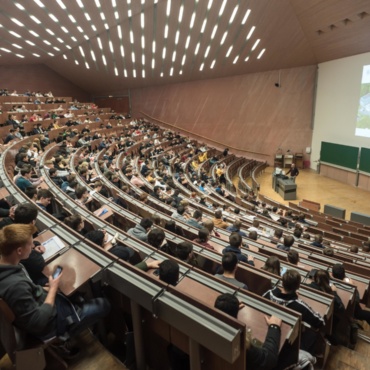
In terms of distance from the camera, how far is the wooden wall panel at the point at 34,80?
15177 mm

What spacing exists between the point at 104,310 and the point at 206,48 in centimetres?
1128

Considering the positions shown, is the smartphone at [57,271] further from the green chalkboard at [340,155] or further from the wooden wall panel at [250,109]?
the wooden wall panel at [250,109]

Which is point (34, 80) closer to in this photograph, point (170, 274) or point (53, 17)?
point (53, 17)


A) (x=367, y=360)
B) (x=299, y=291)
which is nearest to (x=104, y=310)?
(x=299, y=291)

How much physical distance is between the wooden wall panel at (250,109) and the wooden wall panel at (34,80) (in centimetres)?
582

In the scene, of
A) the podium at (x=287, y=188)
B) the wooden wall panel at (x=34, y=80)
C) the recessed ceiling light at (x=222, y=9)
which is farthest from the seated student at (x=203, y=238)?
the wooden wall panel at (x=34, y=80)

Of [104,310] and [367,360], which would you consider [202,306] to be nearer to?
[104,310]

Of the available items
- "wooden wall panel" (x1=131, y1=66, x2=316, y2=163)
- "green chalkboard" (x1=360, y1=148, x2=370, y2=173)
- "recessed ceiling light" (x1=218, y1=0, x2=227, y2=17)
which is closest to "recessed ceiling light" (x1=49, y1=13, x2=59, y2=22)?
"recessed ceiling light" (x1=218, y1=0, x2=227, y2=17)

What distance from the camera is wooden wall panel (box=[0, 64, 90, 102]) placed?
49.8ft

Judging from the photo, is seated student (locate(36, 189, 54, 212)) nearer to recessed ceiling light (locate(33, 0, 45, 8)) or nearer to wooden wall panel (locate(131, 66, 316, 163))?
recessed ceiling light (locate(33, 0, 45, 8))

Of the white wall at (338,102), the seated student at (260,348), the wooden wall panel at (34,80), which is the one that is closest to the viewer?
the seated student at (260,348)

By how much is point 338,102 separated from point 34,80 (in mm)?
14795

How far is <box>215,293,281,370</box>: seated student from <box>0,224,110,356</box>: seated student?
2.04 ft

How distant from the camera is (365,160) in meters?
9.67
